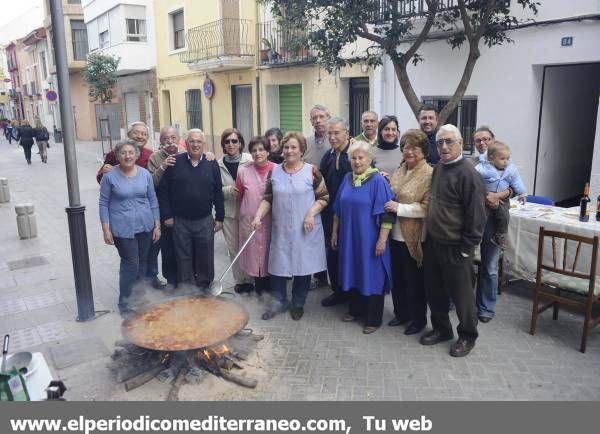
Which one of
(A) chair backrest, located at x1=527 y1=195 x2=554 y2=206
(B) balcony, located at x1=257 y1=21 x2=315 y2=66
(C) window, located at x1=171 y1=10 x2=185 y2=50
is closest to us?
(A) chair backrest, located at x1=527 y1=195 x2=554 y2=206

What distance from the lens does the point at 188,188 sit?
5121 mm

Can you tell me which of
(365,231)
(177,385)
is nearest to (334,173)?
(365,231)

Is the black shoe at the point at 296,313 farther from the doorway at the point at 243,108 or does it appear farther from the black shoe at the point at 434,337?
the doorway at the point at 243,108

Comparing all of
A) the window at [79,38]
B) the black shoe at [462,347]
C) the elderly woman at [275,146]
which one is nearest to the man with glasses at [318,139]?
the elderly woman at [275,146]

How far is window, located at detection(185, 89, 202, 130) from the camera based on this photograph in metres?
19.1

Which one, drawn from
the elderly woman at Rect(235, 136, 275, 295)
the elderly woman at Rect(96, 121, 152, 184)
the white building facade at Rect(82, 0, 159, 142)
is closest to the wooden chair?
the elderly woman at Rect(235, 136, 275, 295)

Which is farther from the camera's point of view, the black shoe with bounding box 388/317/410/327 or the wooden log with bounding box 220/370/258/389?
the black shoe with bounding box 388/317/410/327

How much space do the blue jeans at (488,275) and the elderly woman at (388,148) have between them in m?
1.09

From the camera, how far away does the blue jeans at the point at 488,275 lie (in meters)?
4.96

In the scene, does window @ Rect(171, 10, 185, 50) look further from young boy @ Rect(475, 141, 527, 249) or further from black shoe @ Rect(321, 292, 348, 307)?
young boy @ Rect(475, 141, 527, 249)

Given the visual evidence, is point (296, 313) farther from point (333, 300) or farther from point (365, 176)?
point (365, 176)

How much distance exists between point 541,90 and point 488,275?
504cm

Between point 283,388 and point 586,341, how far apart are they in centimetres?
271

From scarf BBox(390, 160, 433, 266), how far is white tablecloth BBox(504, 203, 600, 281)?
1774mm
